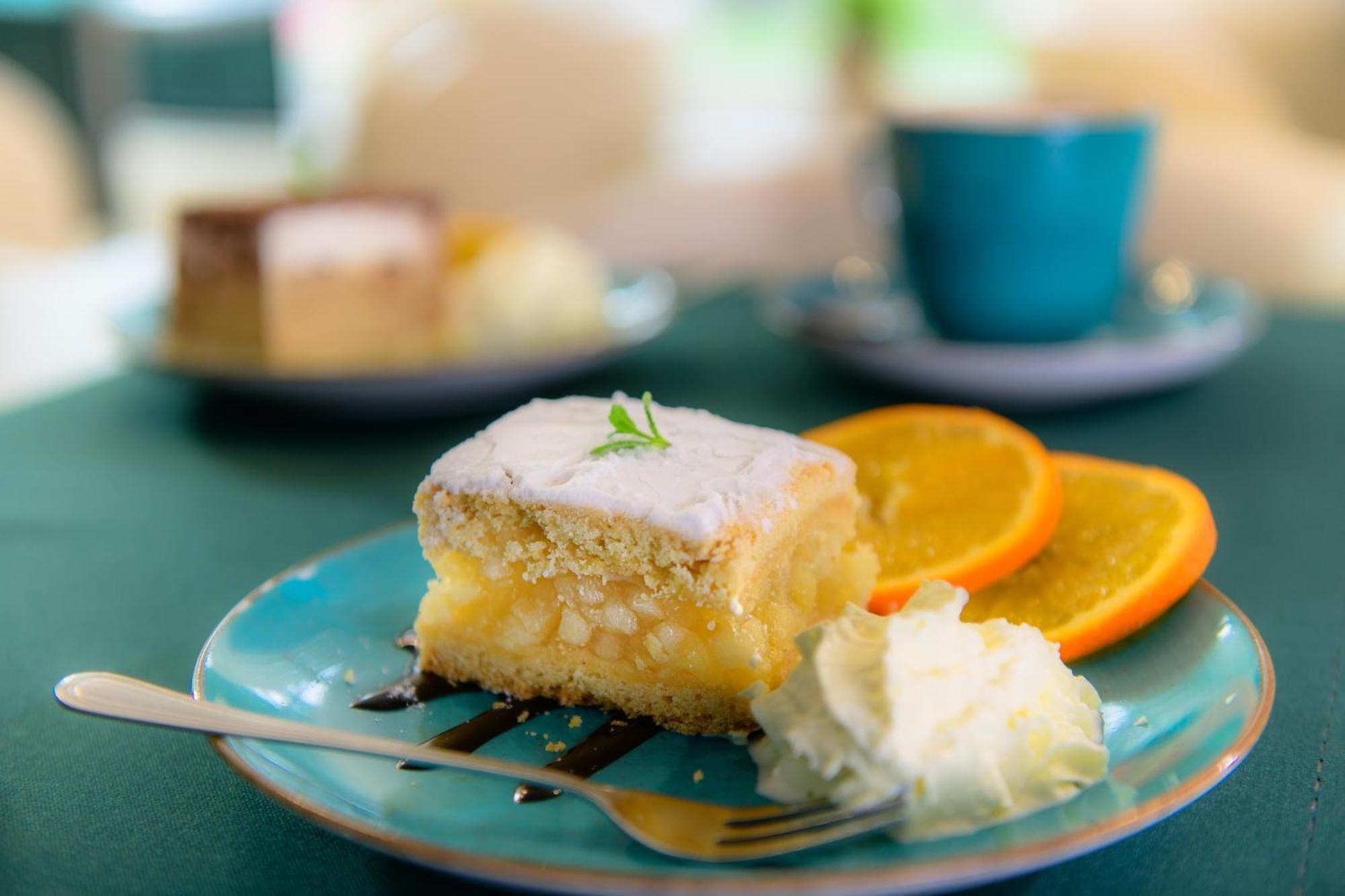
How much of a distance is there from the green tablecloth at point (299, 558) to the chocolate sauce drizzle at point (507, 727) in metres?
0.09

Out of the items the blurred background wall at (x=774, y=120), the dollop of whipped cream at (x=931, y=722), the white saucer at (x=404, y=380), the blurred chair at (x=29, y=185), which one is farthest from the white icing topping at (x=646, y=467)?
the blurred chair at (x=29, y=185)

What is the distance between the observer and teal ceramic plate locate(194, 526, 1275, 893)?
1.94 ft

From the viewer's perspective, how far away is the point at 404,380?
1.46 meters

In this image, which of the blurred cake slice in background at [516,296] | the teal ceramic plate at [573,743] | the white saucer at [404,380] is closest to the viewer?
the teal ceramic plate at [573,743]

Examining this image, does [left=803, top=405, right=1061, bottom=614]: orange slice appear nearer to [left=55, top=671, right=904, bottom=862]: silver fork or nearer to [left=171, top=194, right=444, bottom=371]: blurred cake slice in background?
[left=55, top=671, right=904, bottom=862]: silver fork

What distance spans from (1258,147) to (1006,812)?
367 cm

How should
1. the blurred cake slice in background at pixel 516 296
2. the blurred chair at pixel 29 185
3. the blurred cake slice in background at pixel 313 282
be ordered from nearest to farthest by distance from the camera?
the blurred cake slice in background at pixel 313 282
the blurred cake slice in background at pixel 516 296
the blurred chair at pixel 29 185

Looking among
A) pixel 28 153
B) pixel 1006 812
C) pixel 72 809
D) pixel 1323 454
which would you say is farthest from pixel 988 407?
pixel 28 153

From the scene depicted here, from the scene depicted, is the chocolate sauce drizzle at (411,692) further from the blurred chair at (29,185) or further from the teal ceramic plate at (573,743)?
the blurred chair at (29,185)

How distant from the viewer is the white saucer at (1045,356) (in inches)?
59.1

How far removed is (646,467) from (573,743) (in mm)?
199

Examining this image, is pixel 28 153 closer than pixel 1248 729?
No

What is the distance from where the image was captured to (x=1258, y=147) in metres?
3.75

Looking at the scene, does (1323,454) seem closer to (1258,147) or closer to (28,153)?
(1258,147)
